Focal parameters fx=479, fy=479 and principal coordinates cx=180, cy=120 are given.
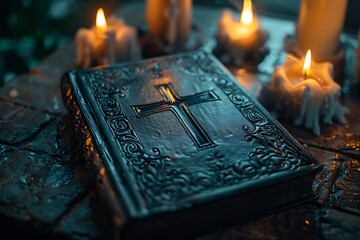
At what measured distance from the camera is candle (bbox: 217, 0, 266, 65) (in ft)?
5.15

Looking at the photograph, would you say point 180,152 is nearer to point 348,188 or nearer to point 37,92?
point 348,188

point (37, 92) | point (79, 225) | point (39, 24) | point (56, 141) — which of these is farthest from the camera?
point (39, 24)

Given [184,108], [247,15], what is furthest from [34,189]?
[247,15]

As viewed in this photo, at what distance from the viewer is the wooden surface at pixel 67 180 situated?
3.31 feet

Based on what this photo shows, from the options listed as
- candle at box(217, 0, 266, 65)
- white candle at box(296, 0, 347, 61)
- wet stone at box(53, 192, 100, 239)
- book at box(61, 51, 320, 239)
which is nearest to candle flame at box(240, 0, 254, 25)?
candle at box(217, 0, 266, 65)

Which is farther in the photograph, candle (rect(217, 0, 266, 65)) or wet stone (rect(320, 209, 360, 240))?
candle (rect(217, 0, 266, 65))

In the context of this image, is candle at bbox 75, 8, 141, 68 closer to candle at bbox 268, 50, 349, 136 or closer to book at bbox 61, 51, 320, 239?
book at bbox 61, 51, 320, 239

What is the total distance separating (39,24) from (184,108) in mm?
955

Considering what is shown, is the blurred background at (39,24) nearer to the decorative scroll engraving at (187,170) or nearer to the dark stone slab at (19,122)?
the dark stone slab at (19,122)

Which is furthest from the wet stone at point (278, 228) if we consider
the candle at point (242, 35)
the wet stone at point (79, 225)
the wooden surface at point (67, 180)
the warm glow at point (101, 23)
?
the warm glow at point (101, 23)

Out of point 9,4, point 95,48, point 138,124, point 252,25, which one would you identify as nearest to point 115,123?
point 138,124

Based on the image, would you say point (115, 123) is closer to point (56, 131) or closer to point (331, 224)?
point (56, 131)

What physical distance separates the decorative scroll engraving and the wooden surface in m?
0.11

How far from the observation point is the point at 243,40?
158cm
